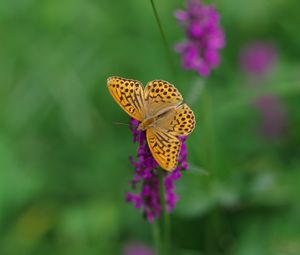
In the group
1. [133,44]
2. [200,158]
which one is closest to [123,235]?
[200,158]

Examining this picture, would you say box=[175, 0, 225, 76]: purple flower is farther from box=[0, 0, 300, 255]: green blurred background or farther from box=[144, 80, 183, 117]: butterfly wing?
box=[144, 80, 183, 117]: butterfly wing

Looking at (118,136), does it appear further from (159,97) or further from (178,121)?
(178,121)

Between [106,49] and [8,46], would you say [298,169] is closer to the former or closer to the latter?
[106,49]

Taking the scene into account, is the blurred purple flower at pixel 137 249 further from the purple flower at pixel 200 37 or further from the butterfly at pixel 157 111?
the butterfly at pixel 157 111

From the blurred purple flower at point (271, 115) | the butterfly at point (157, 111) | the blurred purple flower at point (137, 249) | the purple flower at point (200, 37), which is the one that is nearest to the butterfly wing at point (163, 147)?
the butterfly at point (157, 111)

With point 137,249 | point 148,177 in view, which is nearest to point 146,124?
point 148,177
